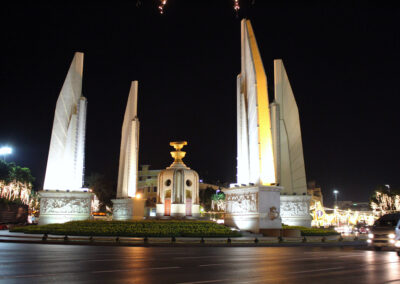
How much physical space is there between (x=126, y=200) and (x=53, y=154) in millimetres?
7777

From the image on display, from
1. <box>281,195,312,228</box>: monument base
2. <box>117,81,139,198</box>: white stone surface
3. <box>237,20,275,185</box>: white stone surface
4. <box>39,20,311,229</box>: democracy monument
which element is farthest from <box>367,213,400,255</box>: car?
<box>117,81,139,198</box>: white stone surface

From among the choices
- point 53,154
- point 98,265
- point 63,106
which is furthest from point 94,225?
point 98,265

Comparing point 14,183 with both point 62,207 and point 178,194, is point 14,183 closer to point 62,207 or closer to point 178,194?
point 62,207

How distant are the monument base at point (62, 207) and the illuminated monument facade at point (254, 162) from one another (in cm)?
1184

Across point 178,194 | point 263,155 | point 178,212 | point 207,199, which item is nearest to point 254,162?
point 263,155

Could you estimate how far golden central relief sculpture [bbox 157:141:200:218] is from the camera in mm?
37125

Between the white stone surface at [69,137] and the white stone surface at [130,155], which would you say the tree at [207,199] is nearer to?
the white stone surface at [130,155]

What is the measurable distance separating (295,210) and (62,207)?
63.1 ft

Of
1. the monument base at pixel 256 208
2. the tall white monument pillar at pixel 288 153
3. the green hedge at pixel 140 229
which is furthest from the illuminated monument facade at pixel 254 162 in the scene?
the tall white monument pillar at pixel 288 153

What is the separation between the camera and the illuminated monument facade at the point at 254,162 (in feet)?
87.1

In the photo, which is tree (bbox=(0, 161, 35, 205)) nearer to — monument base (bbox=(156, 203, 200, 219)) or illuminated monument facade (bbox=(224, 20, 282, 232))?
monument base (bbox=(156, 203, 200, 219))

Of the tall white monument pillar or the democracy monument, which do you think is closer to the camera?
the democracy monument

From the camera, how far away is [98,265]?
34.4 feet

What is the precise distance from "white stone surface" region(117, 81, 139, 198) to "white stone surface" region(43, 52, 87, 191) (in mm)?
4960
